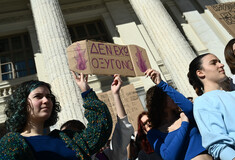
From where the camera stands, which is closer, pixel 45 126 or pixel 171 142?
pixel 45 126

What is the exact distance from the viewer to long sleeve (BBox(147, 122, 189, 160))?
2182 mm

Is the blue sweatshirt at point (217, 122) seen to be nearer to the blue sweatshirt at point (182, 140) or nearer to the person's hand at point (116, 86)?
the blue sweatshirt at point (182, 140)

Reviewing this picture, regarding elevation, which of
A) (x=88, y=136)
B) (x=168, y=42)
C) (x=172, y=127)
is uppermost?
(x=168, y=42)

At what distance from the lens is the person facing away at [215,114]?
1678mm

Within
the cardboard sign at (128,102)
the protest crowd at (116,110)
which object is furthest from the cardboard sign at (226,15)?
the cardboard sign at (128,102)

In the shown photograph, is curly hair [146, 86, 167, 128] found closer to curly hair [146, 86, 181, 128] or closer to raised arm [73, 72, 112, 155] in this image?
curly hair [146, 86, 181, 128]

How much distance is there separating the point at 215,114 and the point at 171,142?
2.03 feet

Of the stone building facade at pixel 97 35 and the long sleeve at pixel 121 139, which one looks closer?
the long sleeve at pixel 121 139

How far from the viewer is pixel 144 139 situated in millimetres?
3012

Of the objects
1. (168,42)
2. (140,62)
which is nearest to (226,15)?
(168,42)

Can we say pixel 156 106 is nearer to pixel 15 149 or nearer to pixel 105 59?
pixel 105 59

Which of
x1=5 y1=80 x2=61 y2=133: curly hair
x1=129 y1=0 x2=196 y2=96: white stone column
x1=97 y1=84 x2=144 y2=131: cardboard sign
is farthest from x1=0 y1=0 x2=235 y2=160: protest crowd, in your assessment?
x1=97 y1=84 x2=144 y2=131: cardboard sign

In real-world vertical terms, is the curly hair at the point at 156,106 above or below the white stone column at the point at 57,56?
below

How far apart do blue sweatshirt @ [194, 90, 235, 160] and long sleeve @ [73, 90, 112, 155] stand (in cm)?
82
